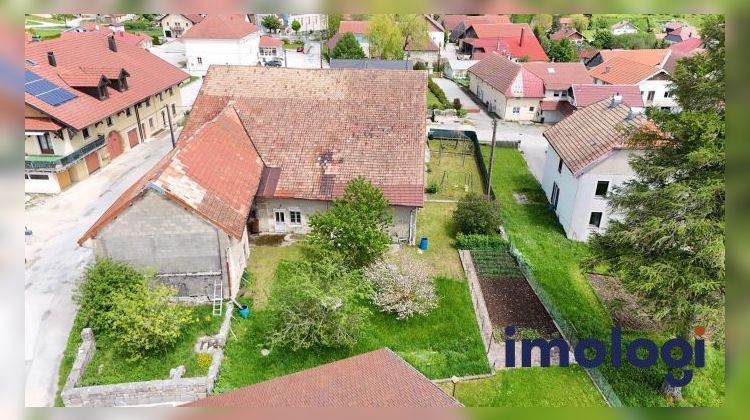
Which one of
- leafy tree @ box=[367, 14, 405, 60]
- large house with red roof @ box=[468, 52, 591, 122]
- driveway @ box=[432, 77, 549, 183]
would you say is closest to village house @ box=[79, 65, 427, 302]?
driveway @ box=[432, 77, 549, 183]

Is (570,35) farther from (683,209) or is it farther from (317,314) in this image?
(317,314)

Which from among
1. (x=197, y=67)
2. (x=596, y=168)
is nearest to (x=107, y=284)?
(x=596, y=168)

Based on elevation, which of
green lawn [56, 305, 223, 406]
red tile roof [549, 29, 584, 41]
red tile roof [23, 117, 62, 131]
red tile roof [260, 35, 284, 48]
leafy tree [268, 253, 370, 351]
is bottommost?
green lawn [56, 305, 223, 406]

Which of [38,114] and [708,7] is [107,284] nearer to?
[38,114]

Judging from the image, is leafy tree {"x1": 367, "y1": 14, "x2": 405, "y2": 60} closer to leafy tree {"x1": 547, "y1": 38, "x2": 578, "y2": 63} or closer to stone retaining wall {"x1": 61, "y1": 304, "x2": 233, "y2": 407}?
leafy tree {"x1": 547, "y1": 38, "x2": 578, "y2": 63}

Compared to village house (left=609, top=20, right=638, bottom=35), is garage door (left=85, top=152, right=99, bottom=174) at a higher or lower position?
lower

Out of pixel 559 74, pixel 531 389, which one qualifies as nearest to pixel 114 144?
pixel 531 389
